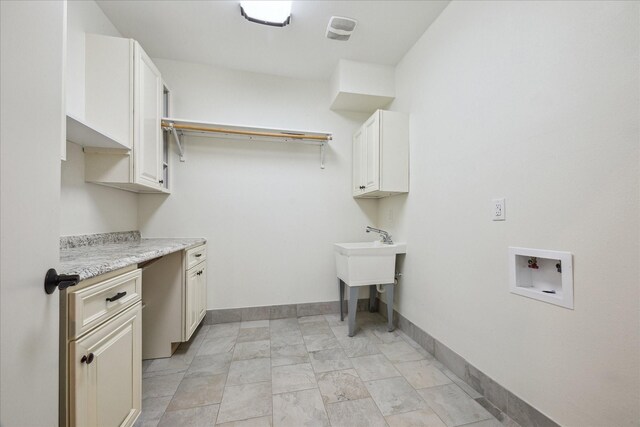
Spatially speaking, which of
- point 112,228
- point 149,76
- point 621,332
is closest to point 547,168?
point 621,332

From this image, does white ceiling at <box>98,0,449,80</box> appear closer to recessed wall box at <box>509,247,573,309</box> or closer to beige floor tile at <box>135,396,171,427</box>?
recessed wall box at <box>509,247,573,309</box>

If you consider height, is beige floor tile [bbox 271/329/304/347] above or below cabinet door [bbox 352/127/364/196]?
below

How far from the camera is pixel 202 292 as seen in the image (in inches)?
86.6

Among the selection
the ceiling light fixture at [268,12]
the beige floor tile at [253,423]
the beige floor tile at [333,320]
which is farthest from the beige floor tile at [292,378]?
the ceiling light fixture at [268,12]

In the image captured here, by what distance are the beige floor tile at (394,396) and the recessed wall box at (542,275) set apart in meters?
0.82

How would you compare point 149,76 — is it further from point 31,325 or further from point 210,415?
point 210,415

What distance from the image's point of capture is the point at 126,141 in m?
1.66

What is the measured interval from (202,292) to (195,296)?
0.71 ft

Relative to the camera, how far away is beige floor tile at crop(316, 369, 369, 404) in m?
1.41

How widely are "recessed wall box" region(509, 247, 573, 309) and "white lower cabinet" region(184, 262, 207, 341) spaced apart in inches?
82.4

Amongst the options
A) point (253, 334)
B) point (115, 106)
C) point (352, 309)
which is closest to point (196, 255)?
point (253, 334)

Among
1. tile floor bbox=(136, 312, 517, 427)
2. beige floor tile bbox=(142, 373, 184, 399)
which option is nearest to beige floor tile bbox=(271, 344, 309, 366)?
tile floor bbox=(136, 312, 517, 427)

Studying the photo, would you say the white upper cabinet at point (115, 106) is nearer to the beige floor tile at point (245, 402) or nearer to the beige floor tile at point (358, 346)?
the beige floor tile at point (245, 402)

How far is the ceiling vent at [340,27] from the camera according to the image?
186 cm
